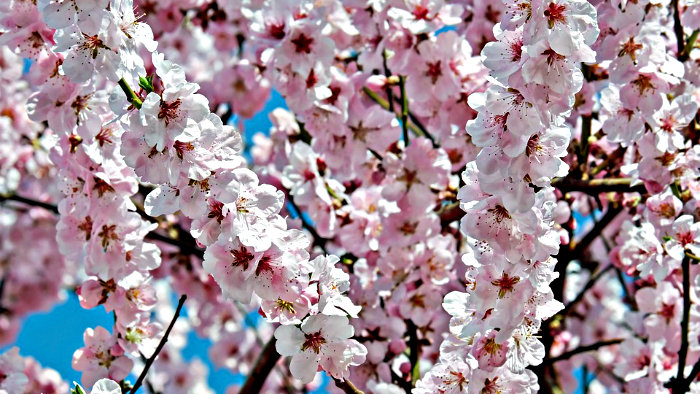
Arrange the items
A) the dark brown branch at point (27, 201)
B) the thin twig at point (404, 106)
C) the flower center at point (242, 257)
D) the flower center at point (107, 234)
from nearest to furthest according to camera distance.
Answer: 1. the flower center at point (242, 257)
2. the flower center at point (107, 234)
3. the thin twig at point (404, 106)
4. the dark brown branch at point (27, 201)

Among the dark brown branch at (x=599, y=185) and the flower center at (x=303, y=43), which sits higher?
the flower center at (x=303, y=43)

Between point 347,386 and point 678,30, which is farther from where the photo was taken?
point 678,30

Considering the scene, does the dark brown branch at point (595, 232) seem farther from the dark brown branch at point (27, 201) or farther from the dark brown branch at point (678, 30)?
the dark brown branch at point (27, 201)

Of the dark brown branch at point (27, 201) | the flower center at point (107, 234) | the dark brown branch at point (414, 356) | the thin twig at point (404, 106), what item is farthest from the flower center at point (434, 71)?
the dark brown branch at point (27, 201)

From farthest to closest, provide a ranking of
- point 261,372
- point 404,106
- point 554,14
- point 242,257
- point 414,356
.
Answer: point 261,372
point 404,106
point 414,356
point 242,257
point 554,14

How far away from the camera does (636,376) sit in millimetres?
2938

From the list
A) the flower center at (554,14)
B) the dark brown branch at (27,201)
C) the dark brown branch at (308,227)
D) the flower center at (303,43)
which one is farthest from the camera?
the dark brown branch at (27,201)

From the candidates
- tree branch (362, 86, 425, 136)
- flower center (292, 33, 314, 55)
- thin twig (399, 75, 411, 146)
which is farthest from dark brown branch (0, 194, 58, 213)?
thin twig (399, 75, 411, 146)

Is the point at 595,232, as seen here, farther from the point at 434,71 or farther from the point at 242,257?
the point at 242,257

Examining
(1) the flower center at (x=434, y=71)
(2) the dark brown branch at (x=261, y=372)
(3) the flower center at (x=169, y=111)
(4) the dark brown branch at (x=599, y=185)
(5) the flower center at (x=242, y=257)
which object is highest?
(1) the flower center at (x=434, y=71)

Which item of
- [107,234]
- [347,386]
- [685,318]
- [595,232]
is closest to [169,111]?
[107,234]

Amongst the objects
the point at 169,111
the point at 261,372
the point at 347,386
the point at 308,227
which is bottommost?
the point at 347,386

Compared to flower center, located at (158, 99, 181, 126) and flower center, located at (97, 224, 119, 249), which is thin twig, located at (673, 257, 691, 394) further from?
flower center, located at (97, 224, 119, 249)

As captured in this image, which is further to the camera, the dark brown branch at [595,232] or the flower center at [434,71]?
the dark brown branch at [595,232]
